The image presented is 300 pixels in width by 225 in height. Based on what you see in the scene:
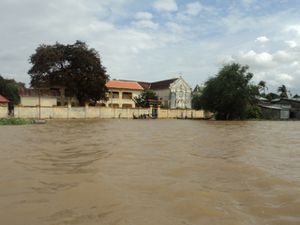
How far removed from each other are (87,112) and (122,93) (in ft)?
54.2

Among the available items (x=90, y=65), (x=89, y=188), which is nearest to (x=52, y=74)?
(x=90, y=65)

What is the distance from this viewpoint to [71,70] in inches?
1709

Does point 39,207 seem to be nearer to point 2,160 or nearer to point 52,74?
point 2,160

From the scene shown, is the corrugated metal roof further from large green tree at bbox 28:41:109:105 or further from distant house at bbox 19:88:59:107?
distant house at bbox 19:88:59:107

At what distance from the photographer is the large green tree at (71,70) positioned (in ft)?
137

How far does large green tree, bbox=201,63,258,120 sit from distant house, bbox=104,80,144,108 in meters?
16.0

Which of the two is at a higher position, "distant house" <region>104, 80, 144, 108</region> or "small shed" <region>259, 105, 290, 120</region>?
"distant house" <region>104, 80, 144, 108</region>

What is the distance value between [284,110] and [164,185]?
2183 inches

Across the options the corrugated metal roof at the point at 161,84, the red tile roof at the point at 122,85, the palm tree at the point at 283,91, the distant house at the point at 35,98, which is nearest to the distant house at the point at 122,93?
the red tile roof at the point at 122,85

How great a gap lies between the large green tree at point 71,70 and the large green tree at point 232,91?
15008 mm

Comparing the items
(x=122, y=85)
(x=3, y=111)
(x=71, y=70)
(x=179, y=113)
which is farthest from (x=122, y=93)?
(x=3, y=111)

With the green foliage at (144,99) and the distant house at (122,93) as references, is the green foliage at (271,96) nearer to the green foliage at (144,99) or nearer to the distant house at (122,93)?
the green foliage at (144,99)

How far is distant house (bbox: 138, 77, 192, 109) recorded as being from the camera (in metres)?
62.6

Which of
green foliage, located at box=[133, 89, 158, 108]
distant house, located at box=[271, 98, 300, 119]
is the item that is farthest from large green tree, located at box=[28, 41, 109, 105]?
distant house, located at box=[271, 98, 300, 119]
